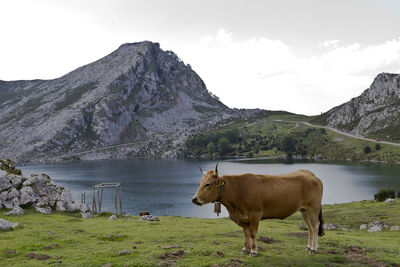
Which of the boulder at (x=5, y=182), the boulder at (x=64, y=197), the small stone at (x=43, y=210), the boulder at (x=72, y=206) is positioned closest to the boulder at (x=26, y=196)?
the small stone at (x=43, y=210)

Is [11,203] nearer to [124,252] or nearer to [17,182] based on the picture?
[17,182]

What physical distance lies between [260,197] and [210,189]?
219 centimetres

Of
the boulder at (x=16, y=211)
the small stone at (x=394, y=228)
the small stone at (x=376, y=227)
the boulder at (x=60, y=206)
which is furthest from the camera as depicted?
the boulder at (x=60, y=206)

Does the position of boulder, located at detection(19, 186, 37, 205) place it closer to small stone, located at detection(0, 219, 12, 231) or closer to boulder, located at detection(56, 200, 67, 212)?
boulder, located at detection(56, 200, 67, 212)

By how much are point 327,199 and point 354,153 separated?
113194 millimetres

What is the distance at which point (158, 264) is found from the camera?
40.9 feet

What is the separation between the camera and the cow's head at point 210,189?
12.0 meters

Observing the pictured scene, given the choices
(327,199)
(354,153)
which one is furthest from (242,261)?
(354,153)

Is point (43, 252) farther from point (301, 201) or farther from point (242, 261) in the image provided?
point (301, 201)

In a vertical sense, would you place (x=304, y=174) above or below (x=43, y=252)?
A: above

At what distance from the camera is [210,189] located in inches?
479

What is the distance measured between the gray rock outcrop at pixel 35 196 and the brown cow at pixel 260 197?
→ 1080 inches

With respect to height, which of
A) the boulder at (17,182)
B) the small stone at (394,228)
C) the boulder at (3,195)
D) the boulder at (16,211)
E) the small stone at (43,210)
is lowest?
the small stone at (394,228)

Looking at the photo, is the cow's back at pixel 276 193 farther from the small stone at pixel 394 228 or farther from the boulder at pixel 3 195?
the boulder at pixel 3 195
